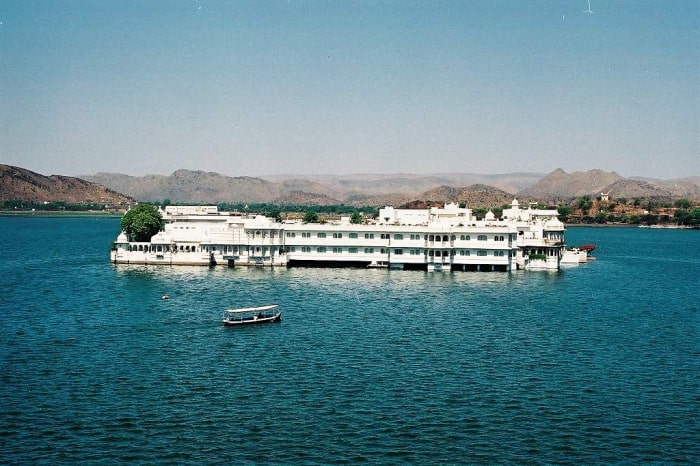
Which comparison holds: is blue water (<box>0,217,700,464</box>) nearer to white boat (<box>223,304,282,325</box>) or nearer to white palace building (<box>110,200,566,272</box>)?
white boat (<box>223,304,282,325</box>)

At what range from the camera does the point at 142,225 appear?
90625mm

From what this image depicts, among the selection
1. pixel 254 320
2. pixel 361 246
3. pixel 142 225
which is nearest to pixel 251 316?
pixel 254 320

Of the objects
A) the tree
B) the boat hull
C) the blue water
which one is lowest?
the blue water

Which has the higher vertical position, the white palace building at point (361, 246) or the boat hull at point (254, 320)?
the white palace building at point (361, 246)

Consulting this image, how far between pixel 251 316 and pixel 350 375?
1620 centimetres

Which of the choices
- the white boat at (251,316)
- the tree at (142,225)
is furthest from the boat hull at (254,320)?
the tree at (142,225)

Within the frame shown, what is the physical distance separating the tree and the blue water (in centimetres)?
2185

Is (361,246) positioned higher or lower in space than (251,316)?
higher

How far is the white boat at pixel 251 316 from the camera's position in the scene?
51719mm

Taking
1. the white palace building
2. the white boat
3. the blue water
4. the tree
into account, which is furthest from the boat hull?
the tree

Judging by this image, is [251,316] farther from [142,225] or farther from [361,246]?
[142,225]

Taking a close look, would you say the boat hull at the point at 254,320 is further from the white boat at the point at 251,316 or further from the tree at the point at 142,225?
the tree at the point at 142,225

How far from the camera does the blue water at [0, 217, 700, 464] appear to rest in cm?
2928

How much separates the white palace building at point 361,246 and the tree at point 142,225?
1.52 m
